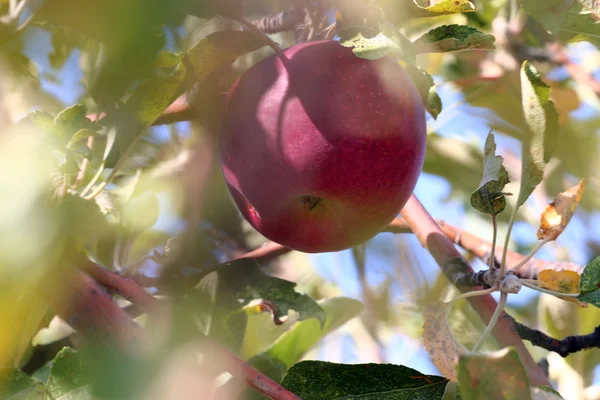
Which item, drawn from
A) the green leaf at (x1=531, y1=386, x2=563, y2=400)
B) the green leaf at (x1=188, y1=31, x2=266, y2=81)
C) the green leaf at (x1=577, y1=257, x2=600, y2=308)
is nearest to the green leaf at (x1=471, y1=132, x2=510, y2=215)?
the green leaf at (x1=577, y1=257, x2=600, y2=308)

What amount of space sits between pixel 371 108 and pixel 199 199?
0.39 meters

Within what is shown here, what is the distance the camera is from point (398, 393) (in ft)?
2.41

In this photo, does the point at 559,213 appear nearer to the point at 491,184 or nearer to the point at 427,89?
the point at 491,184

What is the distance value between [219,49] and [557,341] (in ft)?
2.16

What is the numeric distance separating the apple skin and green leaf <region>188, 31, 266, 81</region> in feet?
0.12

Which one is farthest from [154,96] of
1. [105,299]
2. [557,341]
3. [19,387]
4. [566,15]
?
[557,341]

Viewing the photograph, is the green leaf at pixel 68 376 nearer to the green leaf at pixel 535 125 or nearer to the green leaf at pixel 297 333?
the green leaf at pixel 297 333

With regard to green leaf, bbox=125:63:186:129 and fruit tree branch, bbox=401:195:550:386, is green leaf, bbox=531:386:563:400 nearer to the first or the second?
fruit tree branch, bbox=401:195:550:386

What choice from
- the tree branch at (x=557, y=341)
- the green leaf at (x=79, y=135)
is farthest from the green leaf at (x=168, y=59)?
the tree branch at (x=557, y=341)

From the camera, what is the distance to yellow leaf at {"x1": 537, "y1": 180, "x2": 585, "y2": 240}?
2.61 feet

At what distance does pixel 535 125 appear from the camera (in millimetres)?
793

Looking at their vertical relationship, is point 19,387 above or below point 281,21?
below

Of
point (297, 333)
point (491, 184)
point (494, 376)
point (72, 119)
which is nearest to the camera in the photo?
point (494, 376)

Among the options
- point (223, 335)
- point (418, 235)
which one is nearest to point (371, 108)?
point (418, 235)
